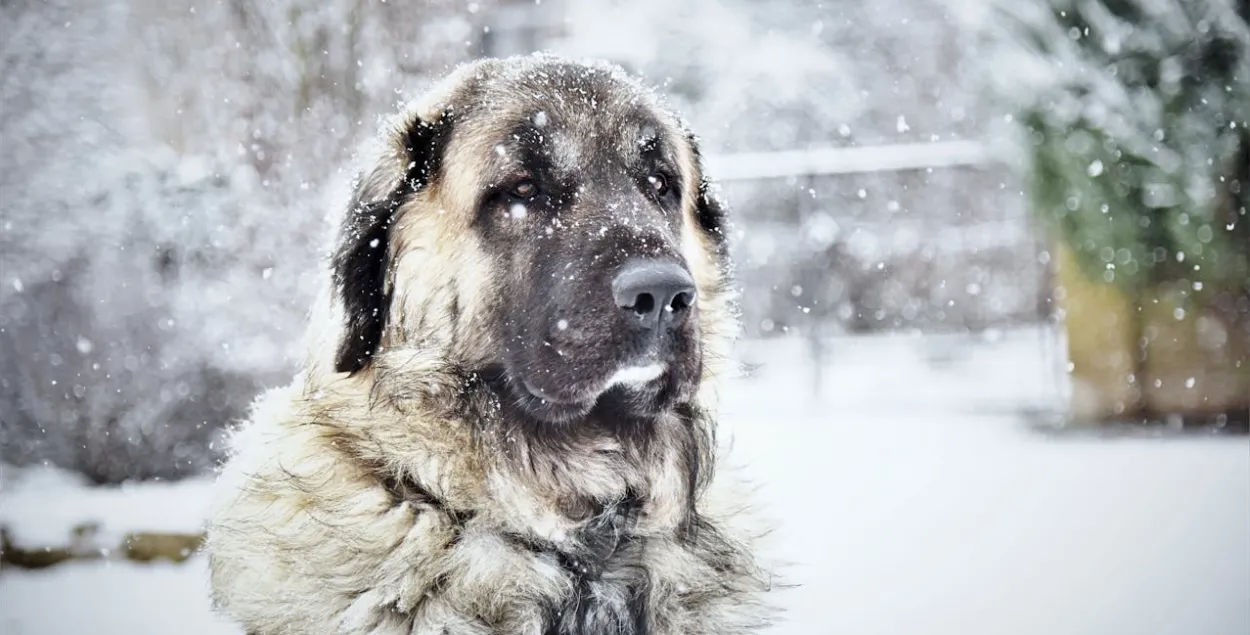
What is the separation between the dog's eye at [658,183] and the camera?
1.39 meters

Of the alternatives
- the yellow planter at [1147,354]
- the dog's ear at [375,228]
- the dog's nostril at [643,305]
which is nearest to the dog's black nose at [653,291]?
the dog's nostril at [643,305]

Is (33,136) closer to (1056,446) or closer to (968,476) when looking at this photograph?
(968,476)

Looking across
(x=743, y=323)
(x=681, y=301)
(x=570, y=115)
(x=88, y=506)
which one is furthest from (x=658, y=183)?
(x=88, y=506)

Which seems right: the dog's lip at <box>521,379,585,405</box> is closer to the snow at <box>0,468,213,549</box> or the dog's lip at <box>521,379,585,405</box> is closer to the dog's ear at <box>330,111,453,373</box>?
the dog's ear at <box>330,111,453,373</box>

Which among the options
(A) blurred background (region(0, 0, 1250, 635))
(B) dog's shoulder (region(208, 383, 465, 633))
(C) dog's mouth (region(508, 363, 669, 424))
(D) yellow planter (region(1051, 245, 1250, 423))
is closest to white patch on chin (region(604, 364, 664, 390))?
(C) dog's mouth (region(508, 363, 669, 424))

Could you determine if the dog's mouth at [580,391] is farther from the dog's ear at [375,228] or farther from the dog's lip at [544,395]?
the dog's ear at [375,228]

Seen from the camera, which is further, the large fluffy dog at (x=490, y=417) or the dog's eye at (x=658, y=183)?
the dog's eye at (x=658, y=183)

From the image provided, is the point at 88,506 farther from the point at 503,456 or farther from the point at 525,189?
the point at 525,189

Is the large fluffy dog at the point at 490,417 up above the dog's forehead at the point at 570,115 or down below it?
below

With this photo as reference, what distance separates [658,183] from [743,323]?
104 cm

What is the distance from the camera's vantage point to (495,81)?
1.34 metres

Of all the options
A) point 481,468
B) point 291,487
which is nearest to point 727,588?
point 481,468

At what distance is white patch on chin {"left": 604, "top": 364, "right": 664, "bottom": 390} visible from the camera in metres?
1.15

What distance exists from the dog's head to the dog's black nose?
0.05 m
